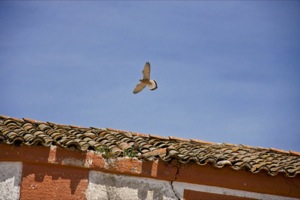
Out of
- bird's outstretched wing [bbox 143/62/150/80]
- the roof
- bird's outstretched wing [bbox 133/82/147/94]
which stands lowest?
the roof

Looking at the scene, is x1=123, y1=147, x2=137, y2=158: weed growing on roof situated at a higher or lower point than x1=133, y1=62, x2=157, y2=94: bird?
lower

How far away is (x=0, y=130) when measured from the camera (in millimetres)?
8797

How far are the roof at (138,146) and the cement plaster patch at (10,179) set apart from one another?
0.33 m

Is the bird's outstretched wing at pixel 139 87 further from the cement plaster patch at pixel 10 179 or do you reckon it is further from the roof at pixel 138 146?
the cement plaster patch at pixel 10 179

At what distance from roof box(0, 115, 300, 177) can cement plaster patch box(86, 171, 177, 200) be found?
0.34 meters

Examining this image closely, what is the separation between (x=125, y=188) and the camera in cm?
888

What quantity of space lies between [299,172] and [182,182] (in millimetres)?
1780

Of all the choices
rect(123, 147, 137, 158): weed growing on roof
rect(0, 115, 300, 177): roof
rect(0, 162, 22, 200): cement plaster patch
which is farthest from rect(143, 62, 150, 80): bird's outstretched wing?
rect(0, 162, 22, 200): cement plaster patch

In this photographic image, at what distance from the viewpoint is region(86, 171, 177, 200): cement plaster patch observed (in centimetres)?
877

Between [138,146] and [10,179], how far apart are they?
2.08m

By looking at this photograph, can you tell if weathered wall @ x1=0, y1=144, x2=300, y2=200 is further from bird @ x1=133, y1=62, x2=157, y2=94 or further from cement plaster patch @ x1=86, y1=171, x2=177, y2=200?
bird @ x1=133, y1=62, x2=157, y2=94

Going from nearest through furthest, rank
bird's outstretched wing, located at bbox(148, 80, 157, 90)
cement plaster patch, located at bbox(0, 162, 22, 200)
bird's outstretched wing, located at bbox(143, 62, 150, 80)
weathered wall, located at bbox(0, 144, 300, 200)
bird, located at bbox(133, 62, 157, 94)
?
cement plaster patch, located at bbox(0, 162, 22, 200) → weathered wall, located at bbox(0, 144, 300, 200) → bird's outstretched wing, located at bbox(148, 80, 157, 90) → bird, located at bbox(133, 62, 157, 94) → bird's outstretched wing, located at bbox(143, 62, 150, 80)

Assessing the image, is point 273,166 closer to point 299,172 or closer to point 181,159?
point 299,172

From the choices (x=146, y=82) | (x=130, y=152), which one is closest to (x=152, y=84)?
(x=146, y=82)
